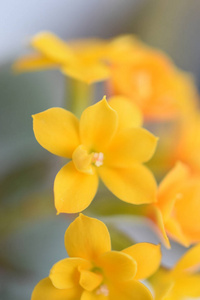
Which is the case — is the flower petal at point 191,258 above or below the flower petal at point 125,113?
below

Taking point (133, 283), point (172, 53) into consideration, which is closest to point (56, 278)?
point (133, 283)

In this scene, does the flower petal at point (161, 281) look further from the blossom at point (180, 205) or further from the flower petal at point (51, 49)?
the flower petal at point (51, 49)

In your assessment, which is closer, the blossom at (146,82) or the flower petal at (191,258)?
the flower petal at (191,258)

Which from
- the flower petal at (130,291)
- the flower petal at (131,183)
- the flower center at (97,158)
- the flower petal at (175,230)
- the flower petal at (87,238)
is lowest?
the flower petal at (130,291)

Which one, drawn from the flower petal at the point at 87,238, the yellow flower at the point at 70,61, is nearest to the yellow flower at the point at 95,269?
the flower petal at the point at 87,238

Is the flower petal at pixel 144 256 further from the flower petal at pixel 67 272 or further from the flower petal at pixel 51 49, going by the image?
the flower petal at pixel 51 49

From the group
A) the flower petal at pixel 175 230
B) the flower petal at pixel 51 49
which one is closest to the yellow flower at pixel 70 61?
the flower petal at pixel 51 49

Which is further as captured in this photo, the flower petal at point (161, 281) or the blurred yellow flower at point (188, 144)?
the blurred yellow flower at point (188, 144)

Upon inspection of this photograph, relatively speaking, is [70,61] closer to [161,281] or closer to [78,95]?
[78,95]

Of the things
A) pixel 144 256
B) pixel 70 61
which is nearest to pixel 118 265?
pixel 144 256
